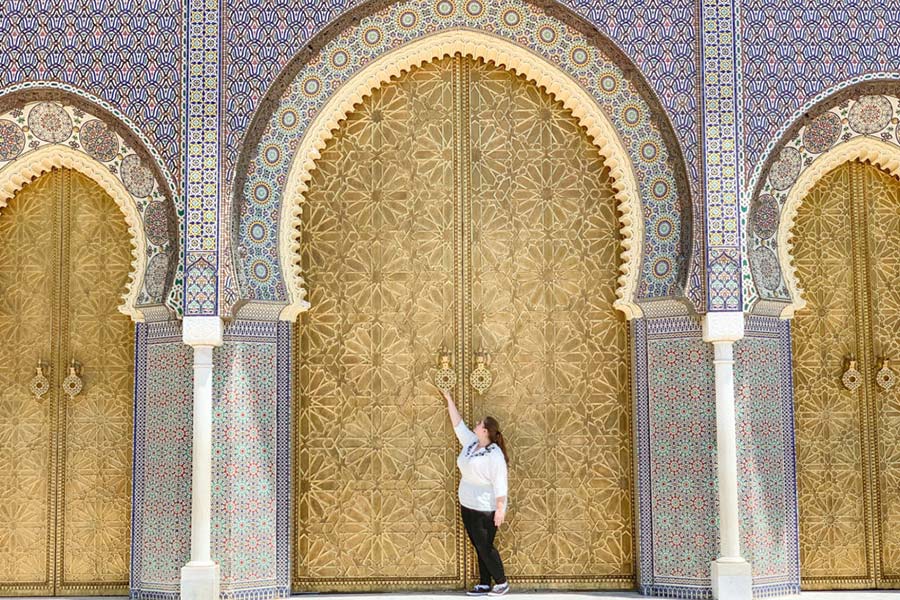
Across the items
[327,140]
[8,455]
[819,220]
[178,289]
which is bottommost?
[8,455]

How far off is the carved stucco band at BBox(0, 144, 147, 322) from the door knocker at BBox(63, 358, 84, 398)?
1.34ft

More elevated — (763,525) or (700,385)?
(700,385)

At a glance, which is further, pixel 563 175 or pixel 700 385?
pixel 563 175

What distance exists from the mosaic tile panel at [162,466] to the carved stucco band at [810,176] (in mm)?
3012

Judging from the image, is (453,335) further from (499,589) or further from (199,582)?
(199,582)

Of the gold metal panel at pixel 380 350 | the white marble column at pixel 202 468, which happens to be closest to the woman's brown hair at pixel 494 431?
the gold metal panel at pixel 380 350

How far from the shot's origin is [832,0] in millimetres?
5559

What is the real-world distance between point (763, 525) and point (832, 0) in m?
2.67

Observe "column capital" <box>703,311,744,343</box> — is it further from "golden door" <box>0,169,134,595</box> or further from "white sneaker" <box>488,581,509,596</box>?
"golden door" <box>0,169,134,595</box>

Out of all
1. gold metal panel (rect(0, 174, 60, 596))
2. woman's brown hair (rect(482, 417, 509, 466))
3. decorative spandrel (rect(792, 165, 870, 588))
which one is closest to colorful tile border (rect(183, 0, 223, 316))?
gold metal panel (rect(0, 174, 60, 596))

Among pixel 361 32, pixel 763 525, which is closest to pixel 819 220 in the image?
pixel 763 525

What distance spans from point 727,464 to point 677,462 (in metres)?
0.24

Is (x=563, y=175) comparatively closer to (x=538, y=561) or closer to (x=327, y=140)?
(x=327, y=140)

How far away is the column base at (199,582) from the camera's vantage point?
519 cm
